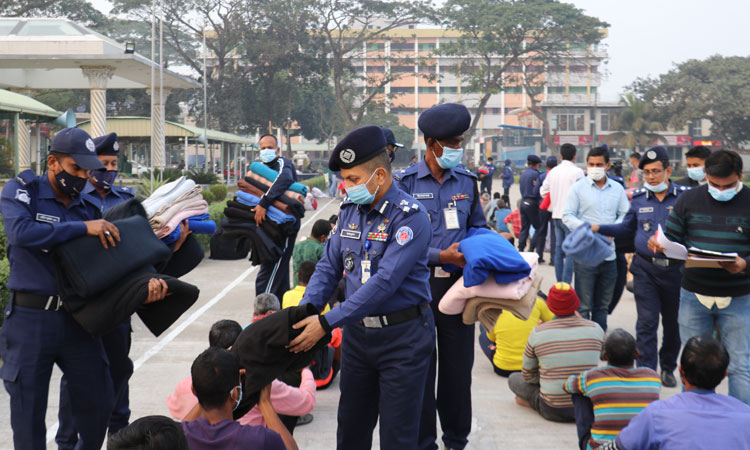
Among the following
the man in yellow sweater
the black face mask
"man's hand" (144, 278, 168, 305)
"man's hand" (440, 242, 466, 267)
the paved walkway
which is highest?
the black face mask

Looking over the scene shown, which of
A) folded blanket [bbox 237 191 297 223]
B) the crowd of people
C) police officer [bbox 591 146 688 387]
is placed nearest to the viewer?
the crowd of people

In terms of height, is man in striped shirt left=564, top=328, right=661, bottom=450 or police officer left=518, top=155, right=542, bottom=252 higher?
police officer left=518, top=155, right=542, bottom=252

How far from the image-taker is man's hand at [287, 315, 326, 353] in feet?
11.4

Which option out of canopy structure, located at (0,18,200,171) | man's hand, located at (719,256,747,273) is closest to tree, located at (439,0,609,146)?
canopy structure, located at (0,18,200,171)

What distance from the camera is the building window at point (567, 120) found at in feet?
235

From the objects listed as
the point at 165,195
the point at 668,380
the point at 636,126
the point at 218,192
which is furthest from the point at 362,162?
the point at 636,126

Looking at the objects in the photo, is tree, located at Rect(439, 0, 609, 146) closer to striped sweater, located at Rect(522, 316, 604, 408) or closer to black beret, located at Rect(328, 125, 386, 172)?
striped sweater, located at Rect(522, 316, 604, 408)

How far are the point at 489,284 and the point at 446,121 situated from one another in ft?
3.41

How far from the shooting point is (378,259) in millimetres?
3703

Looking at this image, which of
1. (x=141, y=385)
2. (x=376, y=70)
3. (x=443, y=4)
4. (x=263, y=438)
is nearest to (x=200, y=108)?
(x=443, y=4)

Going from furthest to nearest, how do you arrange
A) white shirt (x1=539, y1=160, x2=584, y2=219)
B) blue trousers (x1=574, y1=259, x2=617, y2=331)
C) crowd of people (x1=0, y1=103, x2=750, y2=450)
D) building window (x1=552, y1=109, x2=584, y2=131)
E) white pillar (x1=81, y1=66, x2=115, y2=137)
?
building window (x1=552, y1=109, x2=584, y2=131) → white pillar (x1=81, y1=66, x2=115, y2=137) → white shirt (x1=539, y1=160, x2=584, y2=219) → blue trousers (x1=574, y1=259, x2=617, y2=331) → crowd of people (x1=0, y1=103, x2=750, y2=450)

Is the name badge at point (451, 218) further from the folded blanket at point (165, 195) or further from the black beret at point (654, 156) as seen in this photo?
the black beret at point (654, 156)

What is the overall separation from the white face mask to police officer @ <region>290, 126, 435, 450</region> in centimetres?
→ 457

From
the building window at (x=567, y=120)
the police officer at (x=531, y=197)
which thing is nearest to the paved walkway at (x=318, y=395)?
the police officer at (x=531, y=197)
